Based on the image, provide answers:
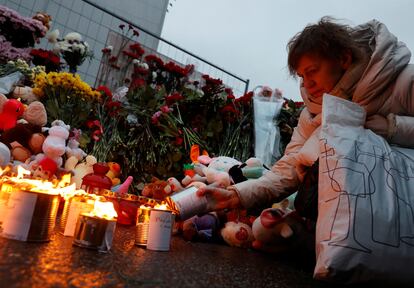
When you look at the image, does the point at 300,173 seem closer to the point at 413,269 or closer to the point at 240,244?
the point at 240,244

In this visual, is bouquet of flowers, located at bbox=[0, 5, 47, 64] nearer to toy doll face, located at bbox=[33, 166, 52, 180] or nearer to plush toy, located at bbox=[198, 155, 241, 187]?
toy doll face, located at bbox=[33, 166, 52, 180]

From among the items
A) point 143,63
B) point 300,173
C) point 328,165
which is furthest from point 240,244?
point 143,63

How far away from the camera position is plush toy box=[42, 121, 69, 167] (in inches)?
65.5

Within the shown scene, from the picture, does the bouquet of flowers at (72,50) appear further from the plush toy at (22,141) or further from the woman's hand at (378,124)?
the woman's hand at (378,124)

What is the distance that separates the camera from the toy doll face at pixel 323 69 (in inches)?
48.7

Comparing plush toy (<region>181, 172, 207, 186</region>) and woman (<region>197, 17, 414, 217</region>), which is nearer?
woman (<region>197, 17, 414, 217</region>)

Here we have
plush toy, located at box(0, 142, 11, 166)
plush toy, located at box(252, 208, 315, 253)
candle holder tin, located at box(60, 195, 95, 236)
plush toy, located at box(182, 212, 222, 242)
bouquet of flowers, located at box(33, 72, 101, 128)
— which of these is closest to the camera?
candle holder tin, located at box(60, 195, 95, 236)

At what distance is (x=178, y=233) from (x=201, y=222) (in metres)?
0.11

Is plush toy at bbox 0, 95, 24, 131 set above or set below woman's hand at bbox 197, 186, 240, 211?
above

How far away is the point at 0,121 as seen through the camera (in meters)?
1.71

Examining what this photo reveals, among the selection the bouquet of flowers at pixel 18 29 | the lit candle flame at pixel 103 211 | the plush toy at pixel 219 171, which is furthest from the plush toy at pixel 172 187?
the bouquet of flowers at pixel 18 29

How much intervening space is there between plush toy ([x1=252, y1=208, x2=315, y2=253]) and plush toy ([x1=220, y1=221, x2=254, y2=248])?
0.22 feet

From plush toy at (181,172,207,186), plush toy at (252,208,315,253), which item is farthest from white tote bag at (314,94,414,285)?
plush toy at (181,172,207,186)

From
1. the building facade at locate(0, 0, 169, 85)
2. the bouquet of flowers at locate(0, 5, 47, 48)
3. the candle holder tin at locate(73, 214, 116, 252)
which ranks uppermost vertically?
the building facade at locate(0, 0, 169, 85)
